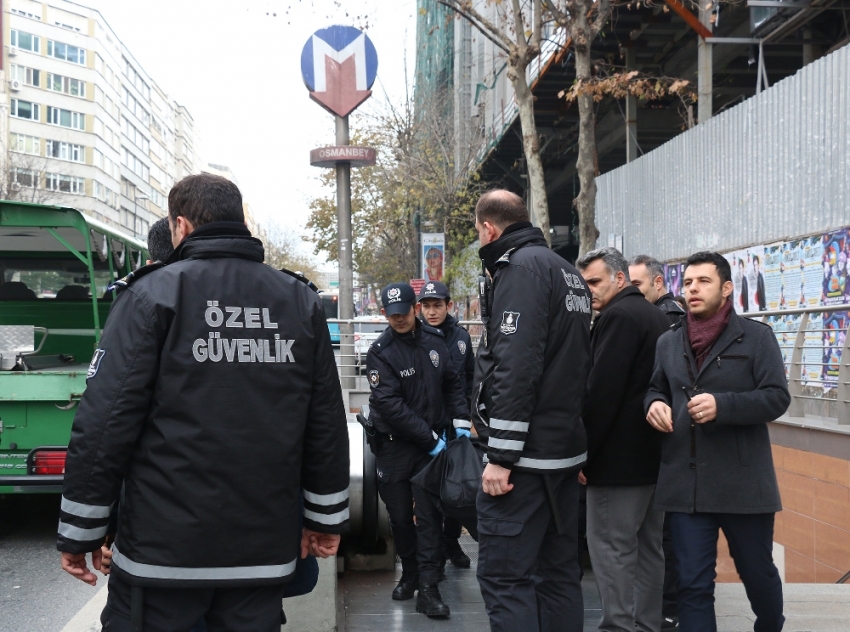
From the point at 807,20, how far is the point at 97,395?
14.4 meters

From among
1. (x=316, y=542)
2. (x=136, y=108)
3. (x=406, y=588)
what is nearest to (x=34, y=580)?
(x=406, y=588)

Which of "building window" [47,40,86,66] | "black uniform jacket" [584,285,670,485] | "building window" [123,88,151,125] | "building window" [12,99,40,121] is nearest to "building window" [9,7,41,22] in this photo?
"building window" [47,40,86,66]

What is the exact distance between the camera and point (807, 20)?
1441 cm

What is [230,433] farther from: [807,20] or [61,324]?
[807,20]

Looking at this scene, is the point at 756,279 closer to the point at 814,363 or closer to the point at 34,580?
the point at 814,363

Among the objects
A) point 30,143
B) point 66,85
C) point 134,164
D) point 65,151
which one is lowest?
point 65,151

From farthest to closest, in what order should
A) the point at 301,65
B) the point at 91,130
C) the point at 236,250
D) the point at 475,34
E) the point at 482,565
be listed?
the point at 91,130 → the point at 475,34 → the point at 301,65 → the point at 482,565 → the point at 236,250

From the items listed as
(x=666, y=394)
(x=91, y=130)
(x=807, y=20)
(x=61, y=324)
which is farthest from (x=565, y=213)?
(x=91, y=130)

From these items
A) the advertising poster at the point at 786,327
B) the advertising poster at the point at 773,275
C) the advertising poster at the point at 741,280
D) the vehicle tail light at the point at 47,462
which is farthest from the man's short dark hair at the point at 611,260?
the advertising poster at the point at 741,280

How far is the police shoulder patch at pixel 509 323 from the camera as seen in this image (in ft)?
12.2

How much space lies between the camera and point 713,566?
403 cm

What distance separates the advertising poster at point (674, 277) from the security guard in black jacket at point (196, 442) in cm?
1242

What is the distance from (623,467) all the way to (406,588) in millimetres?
1895

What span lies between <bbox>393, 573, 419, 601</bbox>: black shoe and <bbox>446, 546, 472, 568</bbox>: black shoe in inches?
38.1
